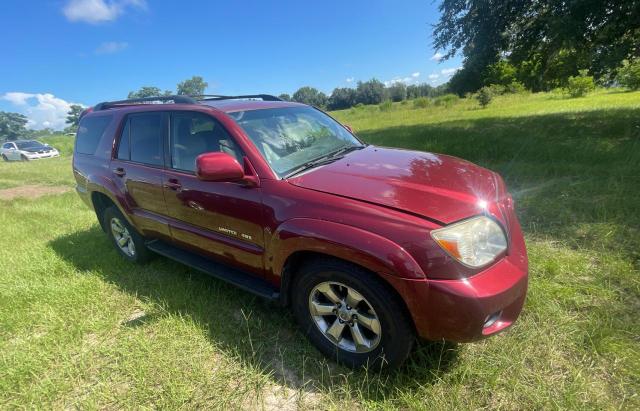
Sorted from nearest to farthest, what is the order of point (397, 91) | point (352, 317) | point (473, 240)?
point (473, 240)
point (352, 317)
point (397, 91)

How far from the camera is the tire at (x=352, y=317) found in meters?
2.03

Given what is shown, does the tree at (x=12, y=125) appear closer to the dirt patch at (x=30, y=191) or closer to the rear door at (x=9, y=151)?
the rear door at (x=9, y=151)

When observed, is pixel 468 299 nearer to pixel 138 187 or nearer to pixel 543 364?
pixel 543 364

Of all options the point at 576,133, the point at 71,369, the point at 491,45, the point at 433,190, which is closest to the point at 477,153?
the point at 576,133

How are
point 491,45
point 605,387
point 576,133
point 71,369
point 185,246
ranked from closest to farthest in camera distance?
point 605,387 → point 71,369 → point 185,246 → point 576,133 → point 491,45

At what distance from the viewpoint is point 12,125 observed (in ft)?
210

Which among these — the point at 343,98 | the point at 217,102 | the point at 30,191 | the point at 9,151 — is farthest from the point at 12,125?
the point at 217,102

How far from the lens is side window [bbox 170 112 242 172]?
2793 mm

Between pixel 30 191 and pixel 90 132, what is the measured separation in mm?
7829

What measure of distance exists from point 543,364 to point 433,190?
→ 1284 mm

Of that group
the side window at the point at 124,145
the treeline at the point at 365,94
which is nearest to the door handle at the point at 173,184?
the side window at the point at 124,145

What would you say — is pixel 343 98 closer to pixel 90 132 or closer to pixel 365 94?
pixel 365 94

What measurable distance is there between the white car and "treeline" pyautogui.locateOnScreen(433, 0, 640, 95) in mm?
24112

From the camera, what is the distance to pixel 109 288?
11.8ft
